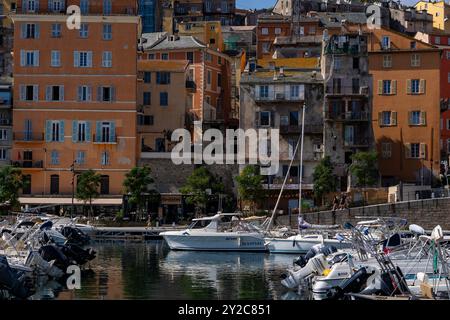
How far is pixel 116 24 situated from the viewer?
95750 millimetres

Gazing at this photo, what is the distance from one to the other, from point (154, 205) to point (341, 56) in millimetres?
20165

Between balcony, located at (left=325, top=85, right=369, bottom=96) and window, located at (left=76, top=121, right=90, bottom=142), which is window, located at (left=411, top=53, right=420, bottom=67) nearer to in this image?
balcony, located at (left=325, top=85, right=369, bottom=96)

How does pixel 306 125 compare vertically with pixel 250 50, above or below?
below

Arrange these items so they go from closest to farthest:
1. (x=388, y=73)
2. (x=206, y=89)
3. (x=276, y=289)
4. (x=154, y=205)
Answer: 1. (x=276, y=289)
2. (x=154, y=205)
3. (x=388, y=73)
4. (x=206, y=89)

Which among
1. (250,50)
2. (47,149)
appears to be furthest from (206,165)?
(250,50)

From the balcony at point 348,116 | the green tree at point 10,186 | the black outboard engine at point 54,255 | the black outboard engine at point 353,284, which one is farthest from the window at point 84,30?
the black outboard engine at point 353,284

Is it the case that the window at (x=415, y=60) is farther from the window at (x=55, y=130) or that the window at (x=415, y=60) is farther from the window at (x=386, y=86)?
the window at (x=55, y=130)

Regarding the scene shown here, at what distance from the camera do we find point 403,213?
84.0 m

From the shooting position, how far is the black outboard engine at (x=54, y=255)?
5359 cm

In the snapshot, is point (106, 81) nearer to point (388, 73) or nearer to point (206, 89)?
point (206, 89)

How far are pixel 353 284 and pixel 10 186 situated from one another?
2062 inches

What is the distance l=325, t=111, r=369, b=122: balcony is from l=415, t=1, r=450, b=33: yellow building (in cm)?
4469

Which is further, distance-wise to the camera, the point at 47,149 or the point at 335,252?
the point at 47,149

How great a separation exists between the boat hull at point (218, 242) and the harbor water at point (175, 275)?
0.70m
